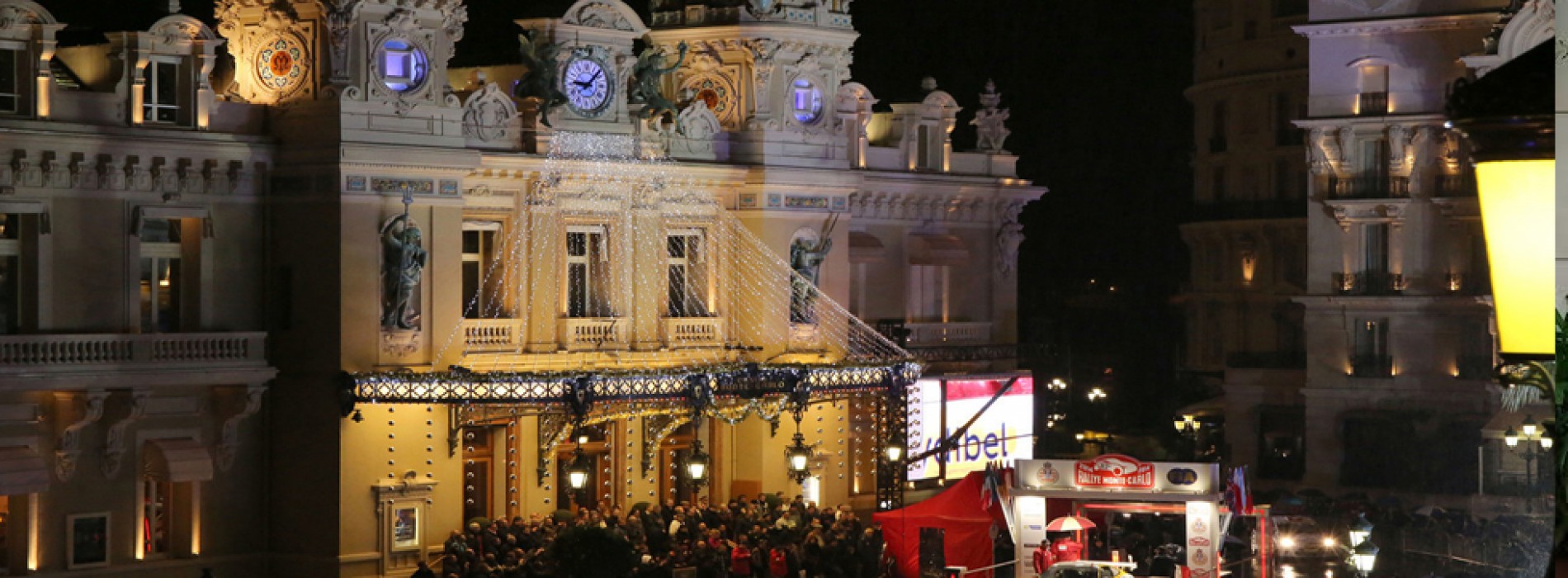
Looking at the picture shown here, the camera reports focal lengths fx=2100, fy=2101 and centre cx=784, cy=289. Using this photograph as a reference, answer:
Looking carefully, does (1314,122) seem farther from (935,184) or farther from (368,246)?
(368,246)

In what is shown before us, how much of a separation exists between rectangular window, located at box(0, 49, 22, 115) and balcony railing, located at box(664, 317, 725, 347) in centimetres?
1113

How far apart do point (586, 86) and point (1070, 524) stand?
10.5 m

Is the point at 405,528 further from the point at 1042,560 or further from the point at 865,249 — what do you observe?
the point at 865,249

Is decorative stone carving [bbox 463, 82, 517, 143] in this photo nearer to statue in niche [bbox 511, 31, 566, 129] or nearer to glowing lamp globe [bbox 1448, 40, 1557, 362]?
statue in niche [bbox 511, 31, 566, 129]

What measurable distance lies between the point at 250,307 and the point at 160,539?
3.32 meters

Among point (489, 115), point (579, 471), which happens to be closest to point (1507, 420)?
point (579, 471)

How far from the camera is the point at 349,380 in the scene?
28.1 metres

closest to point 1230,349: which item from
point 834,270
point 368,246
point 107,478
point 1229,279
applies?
point 1229,279

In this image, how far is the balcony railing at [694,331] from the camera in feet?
110

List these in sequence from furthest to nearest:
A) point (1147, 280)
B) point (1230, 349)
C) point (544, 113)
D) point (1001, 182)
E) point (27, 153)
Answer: point (1147, 280) → point (1230, 349) → point (1001, 182) → point (544, 113) → point (27, 153)

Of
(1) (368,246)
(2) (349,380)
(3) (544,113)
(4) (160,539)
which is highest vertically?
(3) (544,113)

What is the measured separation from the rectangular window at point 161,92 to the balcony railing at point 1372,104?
2183 cm

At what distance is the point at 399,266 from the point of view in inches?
1132

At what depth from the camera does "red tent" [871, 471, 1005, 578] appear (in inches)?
1097
